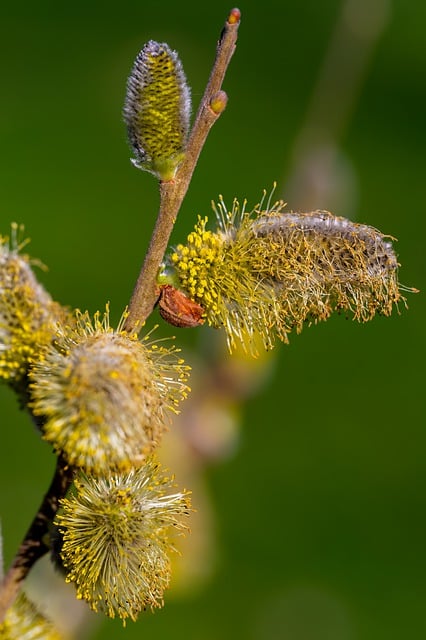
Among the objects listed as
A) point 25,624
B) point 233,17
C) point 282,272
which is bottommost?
point 25,624

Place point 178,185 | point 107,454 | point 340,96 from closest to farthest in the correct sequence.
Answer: point 107,454, point 178,185, point 340,96

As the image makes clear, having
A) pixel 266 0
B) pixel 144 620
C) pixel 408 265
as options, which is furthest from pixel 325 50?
pixel 144 620

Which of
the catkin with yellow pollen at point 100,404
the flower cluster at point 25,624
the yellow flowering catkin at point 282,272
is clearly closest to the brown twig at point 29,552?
the flower cluster at point 25,624

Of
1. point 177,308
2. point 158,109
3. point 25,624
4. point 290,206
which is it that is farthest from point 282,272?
point 290,206

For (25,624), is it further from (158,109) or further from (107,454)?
(158,109)

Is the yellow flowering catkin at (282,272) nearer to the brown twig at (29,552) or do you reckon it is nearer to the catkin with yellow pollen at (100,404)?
the catkin with yellow pollen at (100,404)

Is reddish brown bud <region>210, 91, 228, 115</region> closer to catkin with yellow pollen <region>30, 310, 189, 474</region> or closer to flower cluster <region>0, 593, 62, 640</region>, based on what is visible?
catkin with yellow pollen <region>30, 310, 189, 474</region>
